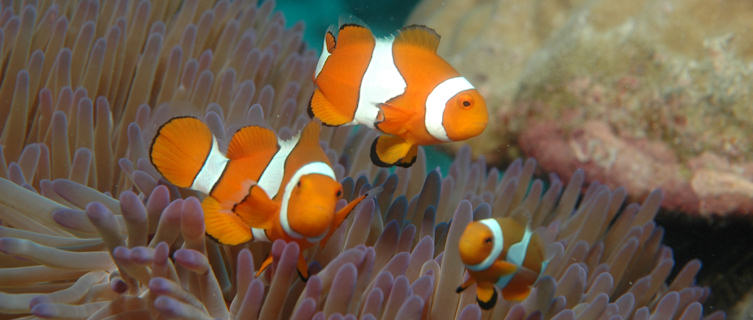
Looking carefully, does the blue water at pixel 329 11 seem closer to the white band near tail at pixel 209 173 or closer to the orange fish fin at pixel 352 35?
the orange fish fin at pixel 352 35

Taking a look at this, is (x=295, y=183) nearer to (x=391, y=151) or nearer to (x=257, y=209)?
(x=257, y=209)

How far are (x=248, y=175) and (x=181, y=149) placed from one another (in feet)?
0.51

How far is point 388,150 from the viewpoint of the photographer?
4.37 feet

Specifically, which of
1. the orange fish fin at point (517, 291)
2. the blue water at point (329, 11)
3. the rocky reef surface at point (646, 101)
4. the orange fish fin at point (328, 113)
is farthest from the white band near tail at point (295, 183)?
the blue water at point (329, 11)

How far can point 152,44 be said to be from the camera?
6.09 ft

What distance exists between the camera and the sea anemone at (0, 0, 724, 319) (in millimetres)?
1146

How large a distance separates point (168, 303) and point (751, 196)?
2222 mm

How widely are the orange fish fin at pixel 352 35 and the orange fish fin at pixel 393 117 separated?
202mm

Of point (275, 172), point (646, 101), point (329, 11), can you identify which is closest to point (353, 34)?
point (275, 172)

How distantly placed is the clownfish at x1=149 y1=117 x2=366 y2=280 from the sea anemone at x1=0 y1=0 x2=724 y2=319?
44mm

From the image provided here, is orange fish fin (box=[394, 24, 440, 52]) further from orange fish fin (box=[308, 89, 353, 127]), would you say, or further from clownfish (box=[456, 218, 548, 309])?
clownfish (box=[456, 218, 548, 309])

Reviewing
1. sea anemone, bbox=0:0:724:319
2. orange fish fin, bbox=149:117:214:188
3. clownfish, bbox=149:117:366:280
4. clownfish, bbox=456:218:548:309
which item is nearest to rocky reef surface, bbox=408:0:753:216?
sea anemone, bbox=0:0:724:319

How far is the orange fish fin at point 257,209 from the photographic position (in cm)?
108

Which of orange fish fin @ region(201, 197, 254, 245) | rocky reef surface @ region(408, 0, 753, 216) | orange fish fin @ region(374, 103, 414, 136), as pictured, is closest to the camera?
orange fish fin @ region(201, 197, 254, 245)
